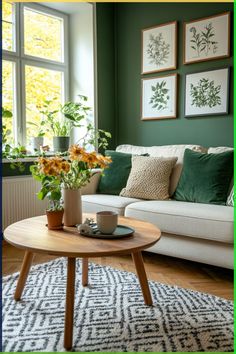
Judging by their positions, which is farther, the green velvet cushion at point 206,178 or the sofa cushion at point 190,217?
the green velvet cushion at point 206,178

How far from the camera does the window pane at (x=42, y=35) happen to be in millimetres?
3930

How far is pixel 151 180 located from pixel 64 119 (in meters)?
1.65

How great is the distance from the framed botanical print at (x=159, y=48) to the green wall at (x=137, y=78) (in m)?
0.07

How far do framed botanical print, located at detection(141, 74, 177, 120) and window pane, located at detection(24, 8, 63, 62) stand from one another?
1132 millimetres

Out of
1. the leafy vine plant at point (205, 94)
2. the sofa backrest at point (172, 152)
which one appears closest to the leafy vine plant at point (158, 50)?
the leafy vine plant at point (205, 94)

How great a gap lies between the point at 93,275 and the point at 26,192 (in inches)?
57.9

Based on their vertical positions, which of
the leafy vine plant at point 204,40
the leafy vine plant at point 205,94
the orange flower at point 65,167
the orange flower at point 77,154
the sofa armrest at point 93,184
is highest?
the leafy vine plant at point 204,40

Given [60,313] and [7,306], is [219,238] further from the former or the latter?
[7,306]

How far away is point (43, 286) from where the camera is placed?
2264 mm

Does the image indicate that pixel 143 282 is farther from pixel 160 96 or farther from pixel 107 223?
pixel 160 96

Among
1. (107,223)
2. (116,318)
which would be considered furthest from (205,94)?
(116,318)

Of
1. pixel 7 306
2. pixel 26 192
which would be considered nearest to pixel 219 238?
pixel 7 306

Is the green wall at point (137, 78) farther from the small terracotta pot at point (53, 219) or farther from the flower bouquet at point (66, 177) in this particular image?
the small terracotta pot at point (53, 219)

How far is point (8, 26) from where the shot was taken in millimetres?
3723
